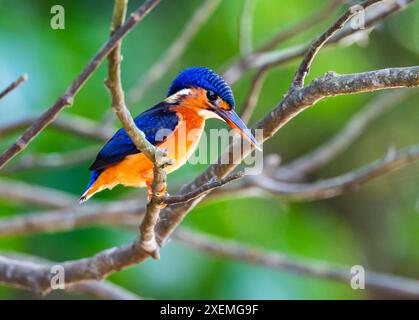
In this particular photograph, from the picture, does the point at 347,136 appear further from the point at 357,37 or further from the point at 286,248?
the point at 286,248

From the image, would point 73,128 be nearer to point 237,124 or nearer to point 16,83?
point 237,124

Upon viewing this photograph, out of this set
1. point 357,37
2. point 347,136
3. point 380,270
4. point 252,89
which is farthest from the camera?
point 380,270

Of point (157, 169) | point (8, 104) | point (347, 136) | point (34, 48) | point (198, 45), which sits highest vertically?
point (198, 45)

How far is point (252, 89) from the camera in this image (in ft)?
12.0

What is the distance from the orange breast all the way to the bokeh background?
6.42 feet

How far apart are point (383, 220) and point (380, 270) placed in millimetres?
495

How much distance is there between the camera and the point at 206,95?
3023 mm

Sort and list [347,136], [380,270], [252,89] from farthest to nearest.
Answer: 1. [380,270]
2. [347,136]
3. [252,89]

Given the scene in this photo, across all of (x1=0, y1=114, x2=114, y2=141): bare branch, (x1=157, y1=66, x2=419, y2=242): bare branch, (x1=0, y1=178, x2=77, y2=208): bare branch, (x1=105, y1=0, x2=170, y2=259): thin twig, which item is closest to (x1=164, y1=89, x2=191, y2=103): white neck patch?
(x1=157, y1=66, x2=419, y2=242): bare branch

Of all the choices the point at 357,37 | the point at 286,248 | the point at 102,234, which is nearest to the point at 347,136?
the point at 357,37

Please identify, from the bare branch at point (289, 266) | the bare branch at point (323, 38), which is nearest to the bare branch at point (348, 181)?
A: the bare branch at point (289, 266)

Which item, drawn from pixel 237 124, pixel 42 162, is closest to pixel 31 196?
pixel 42 162

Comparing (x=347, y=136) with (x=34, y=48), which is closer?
(x=347, y=136)

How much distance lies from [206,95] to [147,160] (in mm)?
366
